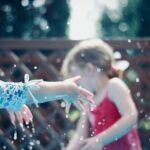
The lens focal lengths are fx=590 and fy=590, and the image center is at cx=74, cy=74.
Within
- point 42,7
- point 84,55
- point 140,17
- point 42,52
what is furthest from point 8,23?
point 84,55

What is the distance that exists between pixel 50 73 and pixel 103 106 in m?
1.90

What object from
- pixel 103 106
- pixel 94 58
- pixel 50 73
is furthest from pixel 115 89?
pixel 50 73

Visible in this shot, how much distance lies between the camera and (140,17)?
9.39 m

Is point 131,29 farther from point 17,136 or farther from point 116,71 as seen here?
point 116,71

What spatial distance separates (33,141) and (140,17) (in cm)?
481

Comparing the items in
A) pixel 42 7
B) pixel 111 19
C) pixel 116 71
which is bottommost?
pixel 111 19

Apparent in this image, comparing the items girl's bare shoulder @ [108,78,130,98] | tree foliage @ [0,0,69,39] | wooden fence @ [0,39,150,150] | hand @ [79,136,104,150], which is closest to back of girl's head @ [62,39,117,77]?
girl's bare shoulder @ [108,78,130,98]

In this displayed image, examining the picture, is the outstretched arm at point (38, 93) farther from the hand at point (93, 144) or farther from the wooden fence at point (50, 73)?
the wooden fence at point (50, 73)

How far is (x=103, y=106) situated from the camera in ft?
10.3

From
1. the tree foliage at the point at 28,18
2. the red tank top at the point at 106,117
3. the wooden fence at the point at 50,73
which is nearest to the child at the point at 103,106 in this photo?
the red tank top at the point at 106,117

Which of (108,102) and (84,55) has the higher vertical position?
(84,55)

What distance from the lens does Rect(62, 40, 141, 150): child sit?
3.04 metres

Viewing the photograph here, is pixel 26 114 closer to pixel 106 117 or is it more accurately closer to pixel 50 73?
pixel 106 117

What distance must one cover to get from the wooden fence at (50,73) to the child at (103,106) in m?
1.65
